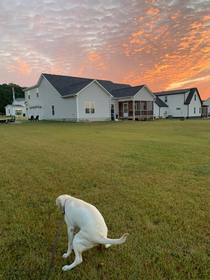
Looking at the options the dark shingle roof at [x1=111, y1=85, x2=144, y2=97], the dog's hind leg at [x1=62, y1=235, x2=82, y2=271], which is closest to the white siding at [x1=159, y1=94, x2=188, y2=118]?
the dark shingle roof at [x1=111, y1=85, x2=144, y2=97]

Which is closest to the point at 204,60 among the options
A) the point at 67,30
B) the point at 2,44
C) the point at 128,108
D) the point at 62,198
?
the point at 128,108

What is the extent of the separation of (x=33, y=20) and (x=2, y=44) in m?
10.0

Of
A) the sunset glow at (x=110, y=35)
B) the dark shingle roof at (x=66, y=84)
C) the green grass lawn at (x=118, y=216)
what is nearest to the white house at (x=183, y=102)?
the sunset glow at (x=110, y=35)

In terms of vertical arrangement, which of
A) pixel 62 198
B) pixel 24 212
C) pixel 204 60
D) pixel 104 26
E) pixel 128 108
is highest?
pixel 104 26

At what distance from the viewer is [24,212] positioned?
2.83 m

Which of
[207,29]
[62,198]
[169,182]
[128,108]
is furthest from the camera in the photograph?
[128,108]

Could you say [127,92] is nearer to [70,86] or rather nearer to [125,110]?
[125,110]

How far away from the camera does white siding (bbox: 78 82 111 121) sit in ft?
78.9

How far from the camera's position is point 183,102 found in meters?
37.4

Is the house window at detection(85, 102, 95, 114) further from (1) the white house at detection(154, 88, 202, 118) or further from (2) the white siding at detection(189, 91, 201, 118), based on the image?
(2) the white siding at detection(189, 91, 201, 118)

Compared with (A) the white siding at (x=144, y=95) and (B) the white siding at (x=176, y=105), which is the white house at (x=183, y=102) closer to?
(B) the white siding at (x=176, y=105)

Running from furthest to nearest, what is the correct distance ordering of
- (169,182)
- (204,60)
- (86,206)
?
(204,60), (169,182), (86,206)

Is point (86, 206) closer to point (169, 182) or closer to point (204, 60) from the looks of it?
point (169, 182)

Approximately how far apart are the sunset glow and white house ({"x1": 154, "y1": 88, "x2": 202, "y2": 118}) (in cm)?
1358
